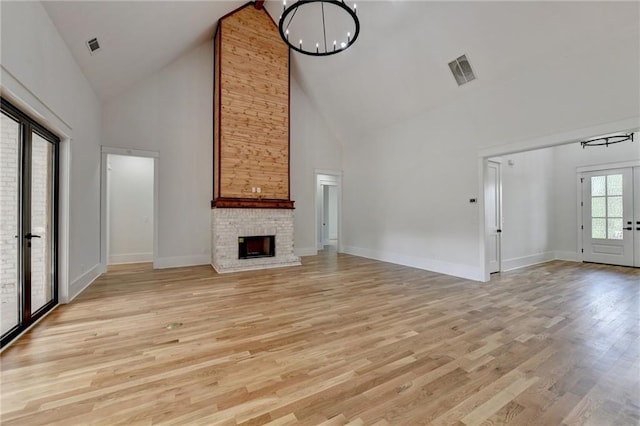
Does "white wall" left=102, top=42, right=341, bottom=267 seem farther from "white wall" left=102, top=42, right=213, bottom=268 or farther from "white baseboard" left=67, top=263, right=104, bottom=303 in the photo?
"white baseboard" left=67, top=263, right=104, bottom=303

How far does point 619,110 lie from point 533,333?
3054 millimetres

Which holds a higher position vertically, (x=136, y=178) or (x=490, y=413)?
(x=136, y=178)

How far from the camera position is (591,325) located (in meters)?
3.03

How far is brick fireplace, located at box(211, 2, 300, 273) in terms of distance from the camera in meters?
5.96

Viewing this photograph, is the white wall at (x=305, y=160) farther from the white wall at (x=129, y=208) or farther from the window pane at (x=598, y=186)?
the window pane at (x=598, y=186)

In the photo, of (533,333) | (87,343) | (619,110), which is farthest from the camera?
(619,110)

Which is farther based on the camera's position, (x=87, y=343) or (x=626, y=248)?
(x=626, y=248)

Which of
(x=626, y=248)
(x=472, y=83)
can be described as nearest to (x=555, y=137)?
(x=472, y=83)

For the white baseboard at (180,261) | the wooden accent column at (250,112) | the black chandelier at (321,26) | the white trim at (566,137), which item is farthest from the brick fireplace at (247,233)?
the white trim at (566,137)

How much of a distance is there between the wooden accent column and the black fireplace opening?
80cm

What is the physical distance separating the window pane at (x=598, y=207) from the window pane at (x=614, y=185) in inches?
8.9

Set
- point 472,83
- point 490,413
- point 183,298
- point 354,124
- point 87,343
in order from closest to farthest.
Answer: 1. point 490,413
2. point 87,343
3. point 183,298
4. point 472,83
5. point 354,124

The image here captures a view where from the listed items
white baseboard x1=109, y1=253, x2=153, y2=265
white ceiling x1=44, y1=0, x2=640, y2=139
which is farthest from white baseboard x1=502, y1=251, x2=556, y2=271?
white baseboard x1=109, y1=253, x2=153, y2=265

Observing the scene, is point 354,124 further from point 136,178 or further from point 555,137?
point 136,178
